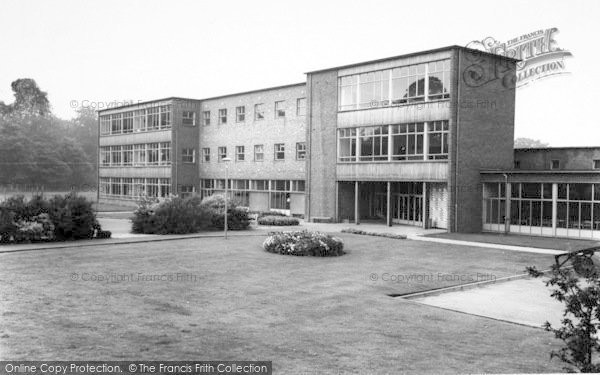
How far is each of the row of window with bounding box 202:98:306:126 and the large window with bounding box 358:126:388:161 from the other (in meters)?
7.71

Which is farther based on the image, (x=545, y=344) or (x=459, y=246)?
(x=459, y=246)

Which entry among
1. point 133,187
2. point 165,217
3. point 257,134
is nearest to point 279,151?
point 257,134

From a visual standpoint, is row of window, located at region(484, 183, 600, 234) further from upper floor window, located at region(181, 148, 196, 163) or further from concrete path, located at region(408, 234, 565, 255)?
upper floor window, located at region(181, 148, 196, 163)

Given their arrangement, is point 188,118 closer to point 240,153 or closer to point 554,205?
point 240,153

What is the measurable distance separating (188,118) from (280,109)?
12586 mm

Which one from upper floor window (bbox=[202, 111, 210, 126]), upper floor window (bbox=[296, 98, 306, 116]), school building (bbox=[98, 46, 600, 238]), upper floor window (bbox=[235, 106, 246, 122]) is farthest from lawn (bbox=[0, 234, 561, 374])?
upper floor window (bbox=[202, 111, 210, 126])

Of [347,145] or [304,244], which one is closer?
[304,244]

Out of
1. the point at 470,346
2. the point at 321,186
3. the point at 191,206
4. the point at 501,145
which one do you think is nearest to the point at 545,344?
the point at 470,346

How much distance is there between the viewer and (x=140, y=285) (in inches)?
630

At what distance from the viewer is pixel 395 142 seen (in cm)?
3703

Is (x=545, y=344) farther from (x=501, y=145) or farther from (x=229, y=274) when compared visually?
(x=501, y=145)

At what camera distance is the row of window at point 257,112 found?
150ft

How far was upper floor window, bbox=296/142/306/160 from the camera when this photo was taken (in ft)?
148

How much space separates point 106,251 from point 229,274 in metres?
7.02
